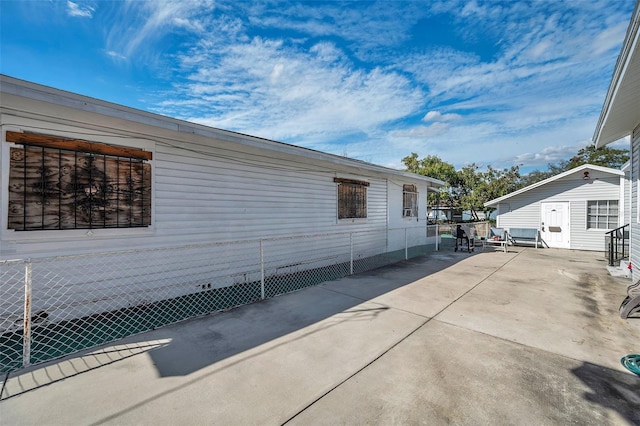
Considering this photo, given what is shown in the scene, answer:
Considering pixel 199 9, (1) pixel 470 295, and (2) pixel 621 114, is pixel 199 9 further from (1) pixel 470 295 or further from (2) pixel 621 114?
(2) pixel 621 114

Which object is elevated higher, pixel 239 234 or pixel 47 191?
pixel 47 191

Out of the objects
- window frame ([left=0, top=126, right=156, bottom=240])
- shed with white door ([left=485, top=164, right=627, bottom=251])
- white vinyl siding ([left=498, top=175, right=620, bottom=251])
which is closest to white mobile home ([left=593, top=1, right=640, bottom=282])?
shed with white door ([left=485, top=164, right=627, bottom=251])

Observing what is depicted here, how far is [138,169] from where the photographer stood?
438cm

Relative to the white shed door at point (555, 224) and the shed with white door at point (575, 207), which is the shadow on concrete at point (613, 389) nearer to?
the shed with white door at point (575, 207)

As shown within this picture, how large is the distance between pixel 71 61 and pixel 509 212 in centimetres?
1626

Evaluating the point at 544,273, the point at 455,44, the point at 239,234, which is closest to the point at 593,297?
the point at 544,273

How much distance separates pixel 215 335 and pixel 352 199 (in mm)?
6155

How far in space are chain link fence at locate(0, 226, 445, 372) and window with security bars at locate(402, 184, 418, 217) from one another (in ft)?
17.8

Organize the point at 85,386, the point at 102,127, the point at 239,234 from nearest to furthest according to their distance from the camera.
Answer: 1. the point at 85,386
2. the point at 102,127
3. the point at 239,234

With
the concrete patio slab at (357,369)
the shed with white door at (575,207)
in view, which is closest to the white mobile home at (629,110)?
the concrete patio slab at (357,369)

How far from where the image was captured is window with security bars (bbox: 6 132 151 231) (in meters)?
3.42

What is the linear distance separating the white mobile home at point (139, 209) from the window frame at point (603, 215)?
11.2m

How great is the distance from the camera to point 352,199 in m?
8.70

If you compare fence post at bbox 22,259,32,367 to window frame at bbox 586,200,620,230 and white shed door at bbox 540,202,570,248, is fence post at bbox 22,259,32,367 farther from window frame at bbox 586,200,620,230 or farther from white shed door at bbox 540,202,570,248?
window frame at bbox 586,200,620,230
